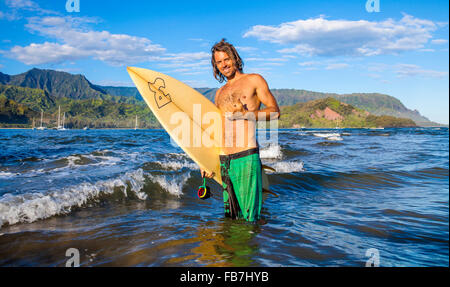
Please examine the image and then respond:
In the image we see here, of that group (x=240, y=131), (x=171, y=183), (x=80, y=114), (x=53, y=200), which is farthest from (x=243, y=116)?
(x=80, y=114)

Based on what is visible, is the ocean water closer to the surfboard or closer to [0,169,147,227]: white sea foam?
[0,169,147,227]: white sea foam

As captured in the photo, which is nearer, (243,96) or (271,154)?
(243,96)

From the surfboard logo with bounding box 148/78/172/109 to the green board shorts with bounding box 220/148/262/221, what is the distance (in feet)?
4.63

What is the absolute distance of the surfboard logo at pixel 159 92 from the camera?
13.9 ft

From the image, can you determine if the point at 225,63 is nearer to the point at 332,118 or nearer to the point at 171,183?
the point at 171,183

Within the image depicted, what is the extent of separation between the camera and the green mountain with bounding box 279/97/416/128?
12825 cm

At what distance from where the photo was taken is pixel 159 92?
14.1 ft

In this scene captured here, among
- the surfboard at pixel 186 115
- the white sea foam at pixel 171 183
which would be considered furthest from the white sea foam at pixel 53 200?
the surfboard at pixel 186 115

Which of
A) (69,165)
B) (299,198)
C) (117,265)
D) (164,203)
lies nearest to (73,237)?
(117,265)

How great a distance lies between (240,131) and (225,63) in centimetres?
85

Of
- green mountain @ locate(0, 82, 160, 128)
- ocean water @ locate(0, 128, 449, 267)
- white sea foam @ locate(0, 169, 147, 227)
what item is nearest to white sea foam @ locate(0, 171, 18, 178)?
ocean water @ locate(0, 128, 449, 267)

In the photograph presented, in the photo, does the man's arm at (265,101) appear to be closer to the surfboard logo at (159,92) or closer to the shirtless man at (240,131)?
the shirtless man at (240,131)

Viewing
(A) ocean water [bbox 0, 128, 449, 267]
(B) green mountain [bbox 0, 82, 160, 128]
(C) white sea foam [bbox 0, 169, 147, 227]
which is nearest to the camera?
(A) ocean water [bbox 0, 128, 449, 267]

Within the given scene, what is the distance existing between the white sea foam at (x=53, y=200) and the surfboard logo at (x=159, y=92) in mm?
2270
